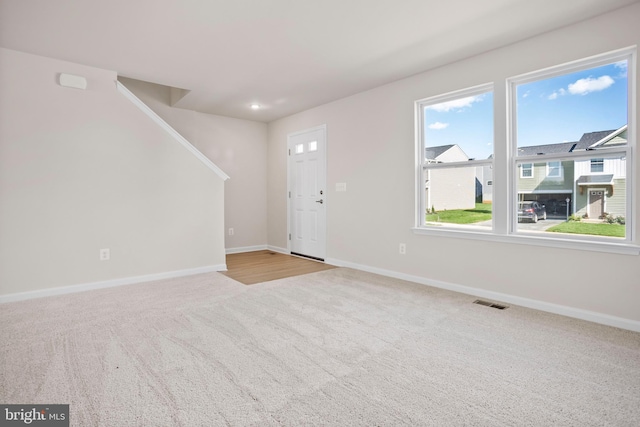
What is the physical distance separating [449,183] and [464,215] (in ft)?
1.35

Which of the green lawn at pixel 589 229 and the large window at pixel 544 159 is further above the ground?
A: the large window at pixel 544 159

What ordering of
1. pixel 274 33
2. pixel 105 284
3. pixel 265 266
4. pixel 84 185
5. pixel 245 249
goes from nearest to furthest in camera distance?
pixel 274 33 → pixel 84 185 → pixel 105 284 → pixel 265 266 → pixel 245 249

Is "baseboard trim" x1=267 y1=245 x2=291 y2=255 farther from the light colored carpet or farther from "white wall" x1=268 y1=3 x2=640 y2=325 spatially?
the light colored carpet

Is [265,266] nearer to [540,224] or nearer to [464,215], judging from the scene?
[464,215]

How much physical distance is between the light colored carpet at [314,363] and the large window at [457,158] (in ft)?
3.33

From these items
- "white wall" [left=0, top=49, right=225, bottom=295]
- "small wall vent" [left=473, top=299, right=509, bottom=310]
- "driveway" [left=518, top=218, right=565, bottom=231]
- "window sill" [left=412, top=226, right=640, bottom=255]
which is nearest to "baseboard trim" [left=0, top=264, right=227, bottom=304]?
"white wall" [left=0, top=49, right=225, bottom=295]

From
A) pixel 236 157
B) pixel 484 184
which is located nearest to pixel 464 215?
pixel 484 184

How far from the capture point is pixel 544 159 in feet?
9.89

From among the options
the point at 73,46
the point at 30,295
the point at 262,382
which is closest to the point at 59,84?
the point at 73,46

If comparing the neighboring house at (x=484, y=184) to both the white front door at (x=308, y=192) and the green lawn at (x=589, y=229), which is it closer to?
the green lawn at (x=589, y=229)

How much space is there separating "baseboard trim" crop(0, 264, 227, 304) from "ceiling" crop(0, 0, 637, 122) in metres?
2.42

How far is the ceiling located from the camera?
99.0 inches

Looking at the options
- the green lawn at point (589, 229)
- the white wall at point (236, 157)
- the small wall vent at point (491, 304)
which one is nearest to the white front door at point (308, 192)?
the white wall at point (236, 157)

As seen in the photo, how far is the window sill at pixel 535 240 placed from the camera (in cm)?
258
